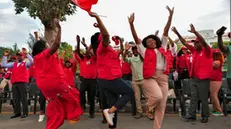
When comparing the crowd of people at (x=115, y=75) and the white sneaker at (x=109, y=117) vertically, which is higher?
the crowd of people at (x=115, y=75)

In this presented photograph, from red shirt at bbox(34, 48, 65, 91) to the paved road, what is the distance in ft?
5.56

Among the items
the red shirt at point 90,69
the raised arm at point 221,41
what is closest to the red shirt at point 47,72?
the red shirt at point 90,69

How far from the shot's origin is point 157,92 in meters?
4.31

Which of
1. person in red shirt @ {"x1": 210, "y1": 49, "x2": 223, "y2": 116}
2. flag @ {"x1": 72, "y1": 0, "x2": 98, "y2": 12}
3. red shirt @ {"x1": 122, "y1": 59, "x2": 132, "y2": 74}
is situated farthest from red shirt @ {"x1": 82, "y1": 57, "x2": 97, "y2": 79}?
person in red shirt @ {"x1": 210, "y1": 49, "x2": 223, "y2": 116}

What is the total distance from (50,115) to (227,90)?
4.92 metres

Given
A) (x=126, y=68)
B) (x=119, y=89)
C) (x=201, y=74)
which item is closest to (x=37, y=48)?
(x=119, y=89)

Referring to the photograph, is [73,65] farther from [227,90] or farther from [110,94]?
[227,90]

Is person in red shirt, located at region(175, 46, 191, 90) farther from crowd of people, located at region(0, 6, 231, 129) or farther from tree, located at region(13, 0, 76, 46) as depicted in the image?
tree, located at region(13, 0, 76, 46)

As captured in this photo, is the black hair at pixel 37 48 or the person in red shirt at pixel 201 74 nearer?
the black hair at pixel 37 48

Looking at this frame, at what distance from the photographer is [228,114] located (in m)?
6.71

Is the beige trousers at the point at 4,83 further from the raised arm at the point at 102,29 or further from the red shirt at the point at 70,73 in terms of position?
the raised arm at the point at 102,29

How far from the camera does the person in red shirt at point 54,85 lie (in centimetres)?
425

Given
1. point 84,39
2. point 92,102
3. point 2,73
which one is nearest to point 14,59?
point 84,39

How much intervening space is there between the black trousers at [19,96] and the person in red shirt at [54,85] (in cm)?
254
